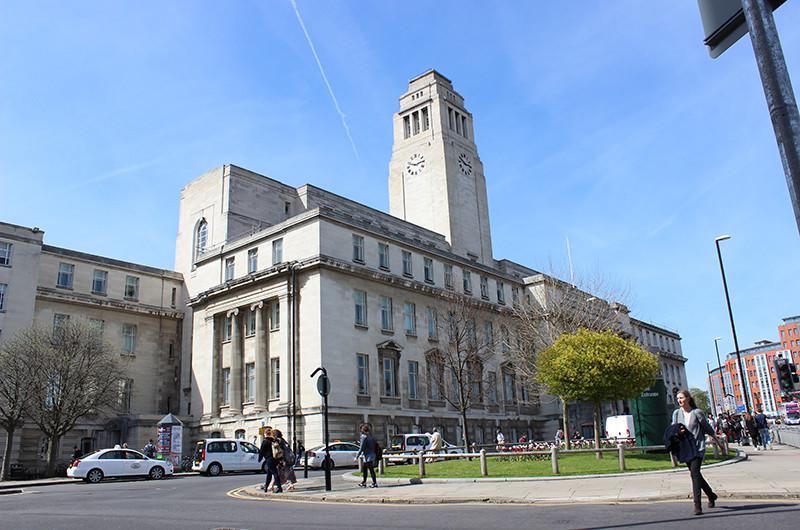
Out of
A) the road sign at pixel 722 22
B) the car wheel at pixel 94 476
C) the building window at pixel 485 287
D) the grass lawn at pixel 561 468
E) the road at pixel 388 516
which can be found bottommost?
the road at pixel 388 516

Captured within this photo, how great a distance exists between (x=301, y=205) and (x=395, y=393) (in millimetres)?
22840

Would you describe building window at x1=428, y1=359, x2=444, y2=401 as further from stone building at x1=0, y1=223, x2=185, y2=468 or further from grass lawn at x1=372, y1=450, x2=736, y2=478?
grass lawn at x1=372, y1=450, x2=736, y2=478

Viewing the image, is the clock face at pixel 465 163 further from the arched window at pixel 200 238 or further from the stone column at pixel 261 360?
the stone column at pixel 261 360

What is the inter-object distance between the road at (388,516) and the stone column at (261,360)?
85.6 ft

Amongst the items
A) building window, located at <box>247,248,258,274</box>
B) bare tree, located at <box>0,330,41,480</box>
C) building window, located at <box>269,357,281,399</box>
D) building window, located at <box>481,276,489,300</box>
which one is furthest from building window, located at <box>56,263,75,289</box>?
building window, located at <box>481,276,489,300</box>

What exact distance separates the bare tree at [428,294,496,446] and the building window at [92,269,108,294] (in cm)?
2592

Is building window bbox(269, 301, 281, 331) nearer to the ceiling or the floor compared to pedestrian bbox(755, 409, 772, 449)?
nearer to the ceiling

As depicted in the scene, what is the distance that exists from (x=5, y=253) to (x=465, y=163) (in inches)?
1810

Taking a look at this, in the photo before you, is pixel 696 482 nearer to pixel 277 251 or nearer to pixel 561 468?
pixel 561 468

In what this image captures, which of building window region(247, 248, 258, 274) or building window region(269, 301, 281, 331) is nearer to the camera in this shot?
building window region(269, 301, 281, 331)

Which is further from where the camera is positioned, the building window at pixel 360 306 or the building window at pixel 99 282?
the building window at pixel 99 282

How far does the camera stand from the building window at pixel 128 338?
49.0 meters

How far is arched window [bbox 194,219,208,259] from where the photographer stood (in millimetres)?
55000

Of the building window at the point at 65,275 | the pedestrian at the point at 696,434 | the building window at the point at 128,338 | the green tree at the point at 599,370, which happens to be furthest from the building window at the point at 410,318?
the pedestrian at the point at 696,434
